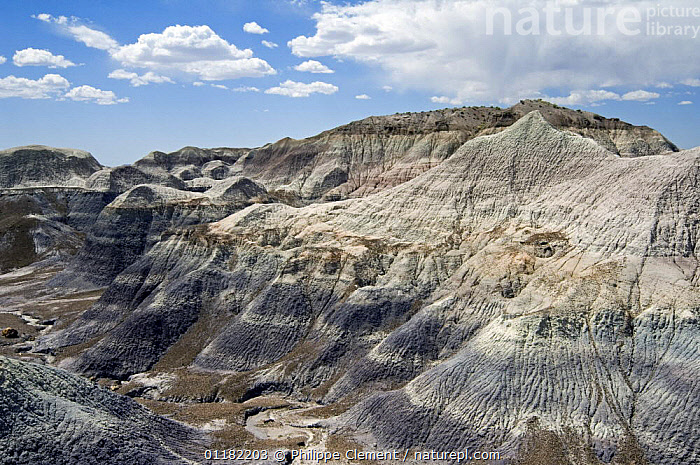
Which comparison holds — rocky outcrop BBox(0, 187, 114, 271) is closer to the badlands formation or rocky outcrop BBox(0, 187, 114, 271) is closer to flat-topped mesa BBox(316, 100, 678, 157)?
the badlands formation

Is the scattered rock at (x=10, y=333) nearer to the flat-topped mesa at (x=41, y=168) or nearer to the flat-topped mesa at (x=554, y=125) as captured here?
the flat-topped mesa at (x=554, y=125)

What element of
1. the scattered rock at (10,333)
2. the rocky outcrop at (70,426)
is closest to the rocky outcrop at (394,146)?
the scattered rock at (10,333)

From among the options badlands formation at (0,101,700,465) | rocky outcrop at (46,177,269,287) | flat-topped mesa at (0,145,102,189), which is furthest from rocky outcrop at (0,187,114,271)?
badlands formation at (0,101,700,465)

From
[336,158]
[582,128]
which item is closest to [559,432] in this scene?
[582,128]

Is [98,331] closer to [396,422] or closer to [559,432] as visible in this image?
[396,422]

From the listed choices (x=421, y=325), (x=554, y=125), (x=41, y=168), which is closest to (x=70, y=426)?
(x=421, y=325)

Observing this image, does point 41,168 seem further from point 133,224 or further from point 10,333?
point 10,333

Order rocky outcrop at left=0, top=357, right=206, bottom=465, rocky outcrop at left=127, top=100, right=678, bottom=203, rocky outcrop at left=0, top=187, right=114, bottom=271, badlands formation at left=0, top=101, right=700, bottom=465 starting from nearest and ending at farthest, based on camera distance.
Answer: rocky outcrop at left=0, top=357, right=206, bottom=465
badlands formation at left=0, top=101, right=700, bottom=465
rocky outcrop at left=0, top=187, right=114, bottom=271
rocky outcrop at left=127, top=100, right=678, bottom=203
